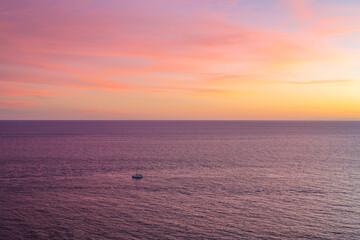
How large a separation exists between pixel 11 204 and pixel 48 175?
24891 millimetres

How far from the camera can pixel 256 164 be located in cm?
9600

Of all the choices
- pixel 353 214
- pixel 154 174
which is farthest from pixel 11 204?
pixel 353 214

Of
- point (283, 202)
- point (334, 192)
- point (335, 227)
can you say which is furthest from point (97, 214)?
point (334, 192)

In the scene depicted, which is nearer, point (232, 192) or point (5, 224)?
point (5, 224)

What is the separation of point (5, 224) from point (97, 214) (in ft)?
43.8

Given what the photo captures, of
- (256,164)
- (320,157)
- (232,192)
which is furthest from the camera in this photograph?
(320,157)

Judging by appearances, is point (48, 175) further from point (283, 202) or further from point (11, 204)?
point (283, 202)

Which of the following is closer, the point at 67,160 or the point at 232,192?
the point at 232,192

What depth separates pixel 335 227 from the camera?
144 feet

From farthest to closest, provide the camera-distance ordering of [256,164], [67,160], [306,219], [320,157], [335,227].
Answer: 1. [320,157]
2. [67,160]
3. [256,164]
4. [306,219]
5. [335,227]

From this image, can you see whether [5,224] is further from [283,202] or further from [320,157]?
[320,157]

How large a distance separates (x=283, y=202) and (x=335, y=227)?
11893 millimetres

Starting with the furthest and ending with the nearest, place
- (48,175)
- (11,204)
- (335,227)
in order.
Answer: (48,175), (11,204), (335,227)

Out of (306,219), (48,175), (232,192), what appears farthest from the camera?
(48,175)
